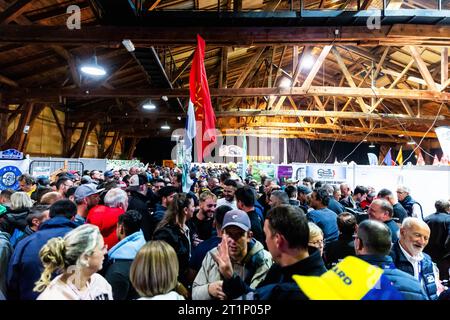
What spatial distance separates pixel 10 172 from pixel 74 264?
572cm

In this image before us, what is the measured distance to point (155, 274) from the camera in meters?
1.43

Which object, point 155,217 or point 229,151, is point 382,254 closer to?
point 155,217

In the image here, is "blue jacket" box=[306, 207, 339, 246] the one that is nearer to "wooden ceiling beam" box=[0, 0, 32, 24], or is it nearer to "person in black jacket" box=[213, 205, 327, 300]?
"person in black jacket" box=[213, 205, 327, 300]

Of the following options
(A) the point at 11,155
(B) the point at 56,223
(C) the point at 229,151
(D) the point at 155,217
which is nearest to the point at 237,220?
(B) the point at 56,223

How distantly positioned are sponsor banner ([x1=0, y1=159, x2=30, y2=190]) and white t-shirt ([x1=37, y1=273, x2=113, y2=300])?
538cm

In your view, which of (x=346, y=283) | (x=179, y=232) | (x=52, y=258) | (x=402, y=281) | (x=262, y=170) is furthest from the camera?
(x=262, y=170)

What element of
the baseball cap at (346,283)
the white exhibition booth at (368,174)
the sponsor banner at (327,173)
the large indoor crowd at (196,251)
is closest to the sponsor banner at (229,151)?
the white exhibition booth at (368,174)

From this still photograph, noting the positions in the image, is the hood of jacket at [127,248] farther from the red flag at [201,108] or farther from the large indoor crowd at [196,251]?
the red flag at [201,108]

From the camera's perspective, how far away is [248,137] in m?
24.2

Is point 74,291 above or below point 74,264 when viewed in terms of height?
below

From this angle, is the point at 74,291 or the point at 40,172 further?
the point at 40,172

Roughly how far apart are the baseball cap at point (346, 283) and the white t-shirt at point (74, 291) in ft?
3.74

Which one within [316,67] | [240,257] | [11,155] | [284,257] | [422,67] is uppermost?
[316,67]

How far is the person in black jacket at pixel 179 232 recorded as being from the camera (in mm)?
2428
